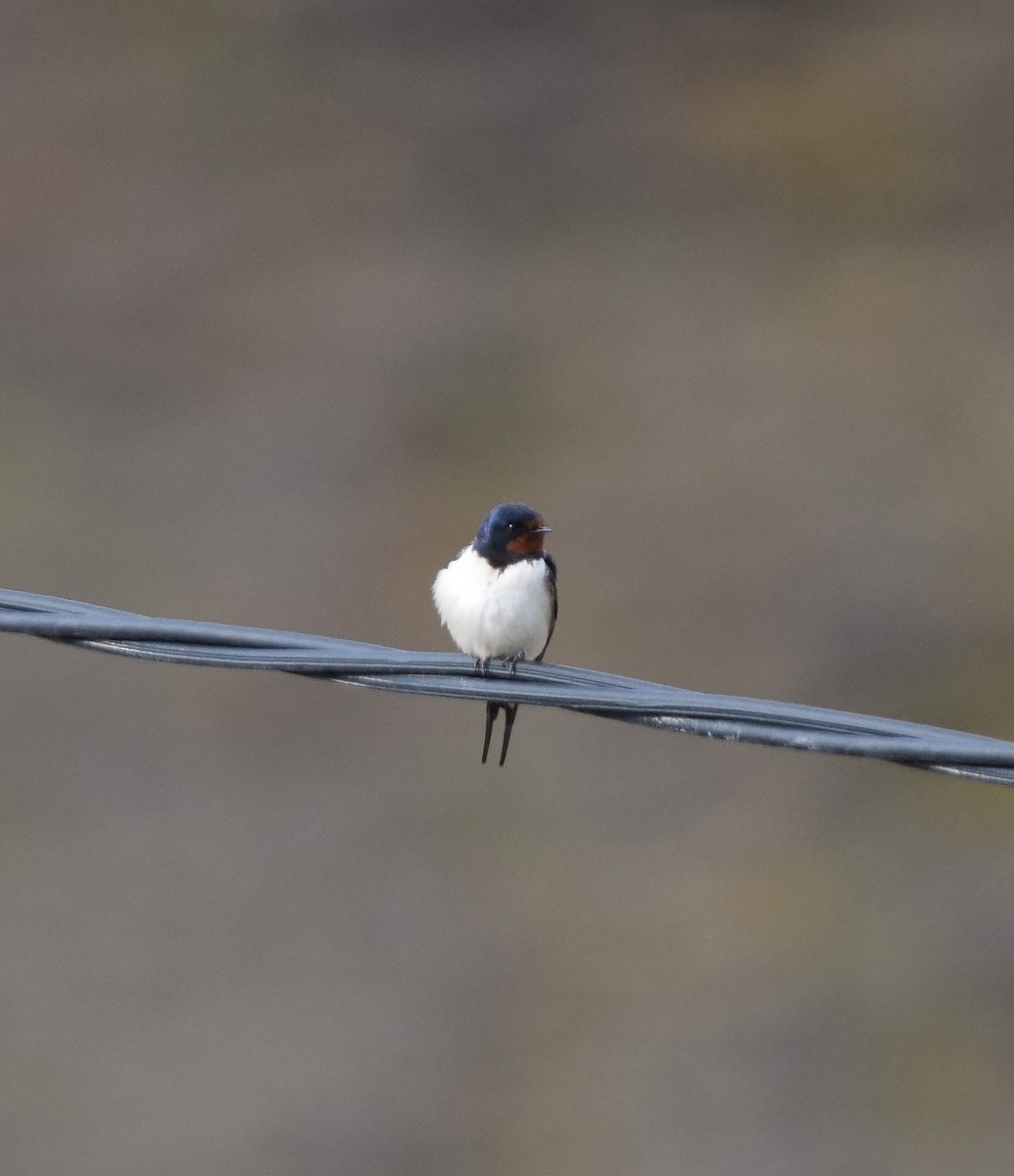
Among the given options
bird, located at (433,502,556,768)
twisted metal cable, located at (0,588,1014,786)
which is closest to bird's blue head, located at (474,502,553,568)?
bird, located at (433,502,556,768)

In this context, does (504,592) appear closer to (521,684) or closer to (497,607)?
(497,607)

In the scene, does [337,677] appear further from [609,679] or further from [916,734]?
[916,734]

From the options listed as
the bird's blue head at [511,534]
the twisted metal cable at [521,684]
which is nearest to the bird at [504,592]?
the bird's blue head at [511,534]

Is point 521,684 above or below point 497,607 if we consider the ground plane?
below

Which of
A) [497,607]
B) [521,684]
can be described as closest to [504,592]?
[497,607]

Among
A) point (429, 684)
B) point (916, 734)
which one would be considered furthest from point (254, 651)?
point (916, 734)

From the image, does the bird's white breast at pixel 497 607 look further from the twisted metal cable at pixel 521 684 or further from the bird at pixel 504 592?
the twisted metal cable at pixel 521 684

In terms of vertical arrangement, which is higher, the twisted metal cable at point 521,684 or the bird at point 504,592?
the bird at point 504,592
